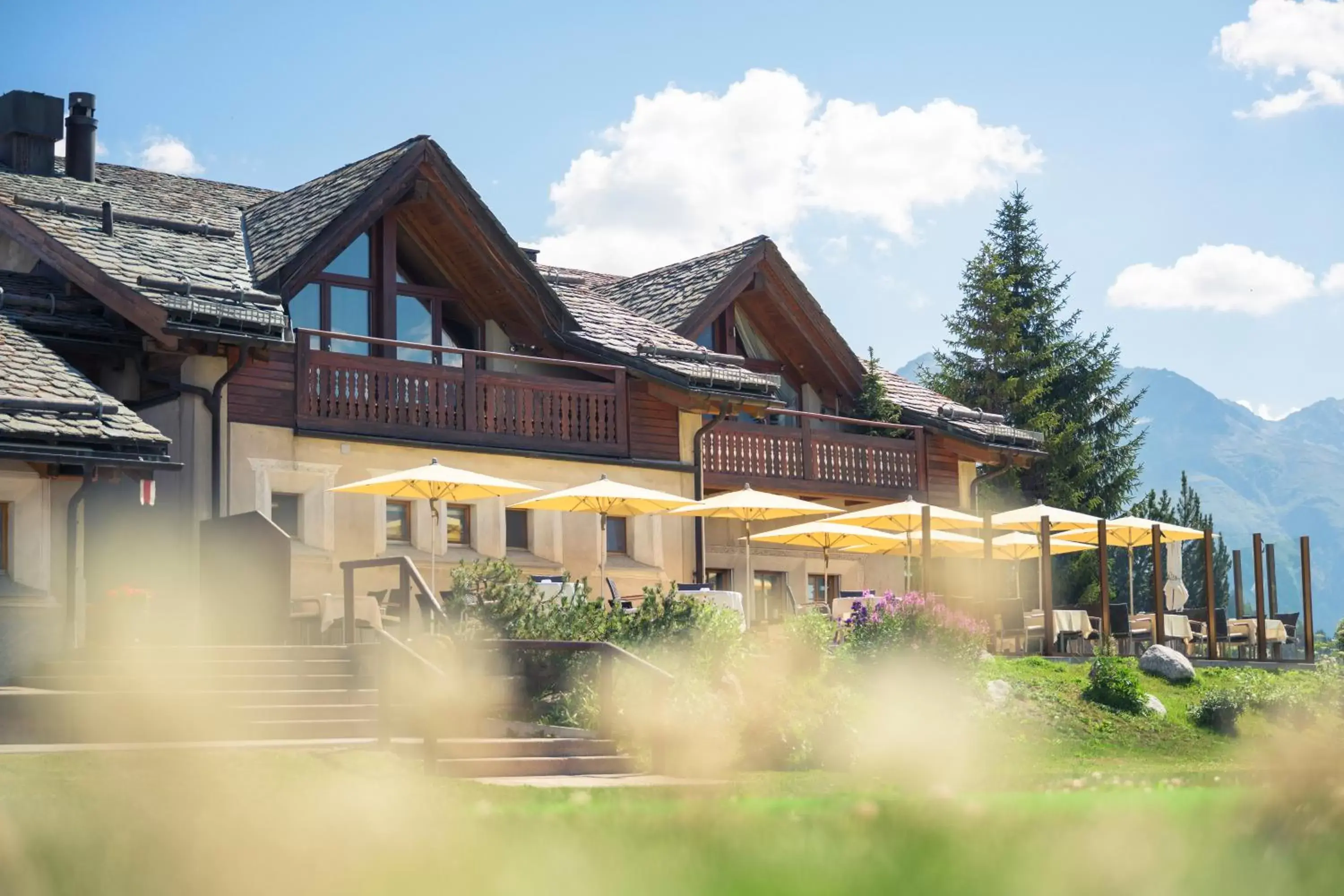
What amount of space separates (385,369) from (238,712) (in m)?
9.37

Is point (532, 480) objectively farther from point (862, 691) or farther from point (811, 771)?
point (811, 771)

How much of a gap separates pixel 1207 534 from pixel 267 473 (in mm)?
14634

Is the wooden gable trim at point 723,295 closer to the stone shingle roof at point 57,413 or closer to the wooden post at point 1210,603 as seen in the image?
the wooden post at point 1210,603

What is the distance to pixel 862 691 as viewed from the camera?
18.3 m

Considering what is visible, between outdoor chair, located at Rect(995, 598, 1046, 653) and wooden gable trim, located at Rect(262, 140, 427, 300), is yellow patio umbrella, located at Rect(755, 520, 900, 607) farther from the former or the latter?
wooden gable trim, located at Rect(262, 140, 427, 300)

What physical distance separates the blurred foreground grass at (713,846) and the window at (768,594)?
25646mm

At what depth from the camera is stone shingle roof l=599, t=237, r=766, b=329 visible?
2984 cm

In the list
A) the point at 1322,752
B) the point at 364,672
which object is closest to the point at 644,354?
the point at 364,672

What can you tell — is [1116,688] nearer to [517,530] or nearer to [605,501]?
[605,501]

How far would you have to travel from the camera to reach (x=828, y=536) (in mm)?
26766

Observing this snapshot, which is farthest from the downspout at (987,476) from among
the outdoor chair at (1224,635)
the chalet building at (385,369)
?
the outdoor chair at (1224,635)

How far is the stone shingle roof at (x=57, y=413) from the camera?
1794 centimetres

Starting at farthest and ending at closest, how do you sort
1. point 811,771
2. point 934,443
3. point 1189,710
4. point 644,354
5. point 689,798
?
Result: point 934,443, point 644,354, point 1189,710, point 811,771, point 689,798

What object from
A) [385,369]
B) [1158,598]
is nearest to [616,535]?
[385,369]
